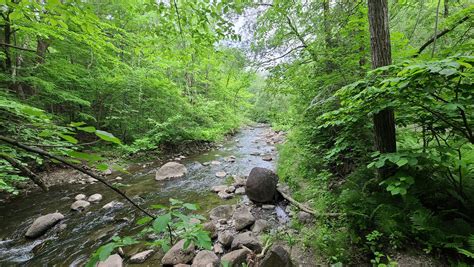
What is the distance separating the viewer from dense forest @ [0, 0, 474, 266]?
161 cm

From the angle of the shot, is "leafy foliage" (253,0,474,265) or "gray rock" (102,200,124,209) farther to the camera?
"gray rock" (102,200,124,209)

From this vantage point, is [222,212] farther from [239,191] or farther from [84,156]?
[84,156]

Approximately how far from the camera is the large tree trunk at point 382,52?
263 cm

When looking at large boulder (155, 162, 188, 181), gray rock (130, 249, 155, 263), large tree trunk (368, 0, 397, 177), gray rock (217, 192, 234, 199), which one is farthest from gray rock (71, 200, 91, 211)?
large tree trunk (368, 0, 397, 177)

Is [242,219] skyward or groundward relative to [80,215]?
groundward

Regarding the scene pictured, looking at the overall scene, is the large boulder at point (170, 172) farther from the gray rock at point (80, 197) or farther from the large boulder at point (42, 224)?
the large boulder at point (42, 224)

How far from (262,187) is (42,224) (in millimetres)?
4873

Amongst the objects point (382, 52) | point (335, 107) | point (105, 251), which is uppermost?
point (382, 52)

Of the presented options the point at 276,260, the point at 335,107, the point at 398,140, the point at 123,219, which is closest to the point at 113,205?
the point at 123,219

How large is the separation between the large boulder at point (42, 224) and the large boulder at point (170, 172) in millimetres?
3103

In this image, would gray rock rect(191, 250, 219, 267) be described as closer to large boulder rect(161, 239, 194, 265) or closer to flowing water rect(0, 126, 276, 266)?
large boulder rect(161, 239, 194, 265)

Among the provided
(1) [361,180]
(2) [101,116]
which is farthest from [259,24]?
(2) [101,116]

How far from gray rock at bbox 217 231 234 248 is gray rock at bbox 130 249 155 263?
1.25 m

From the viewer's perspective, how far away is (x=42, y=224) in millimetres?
4594
